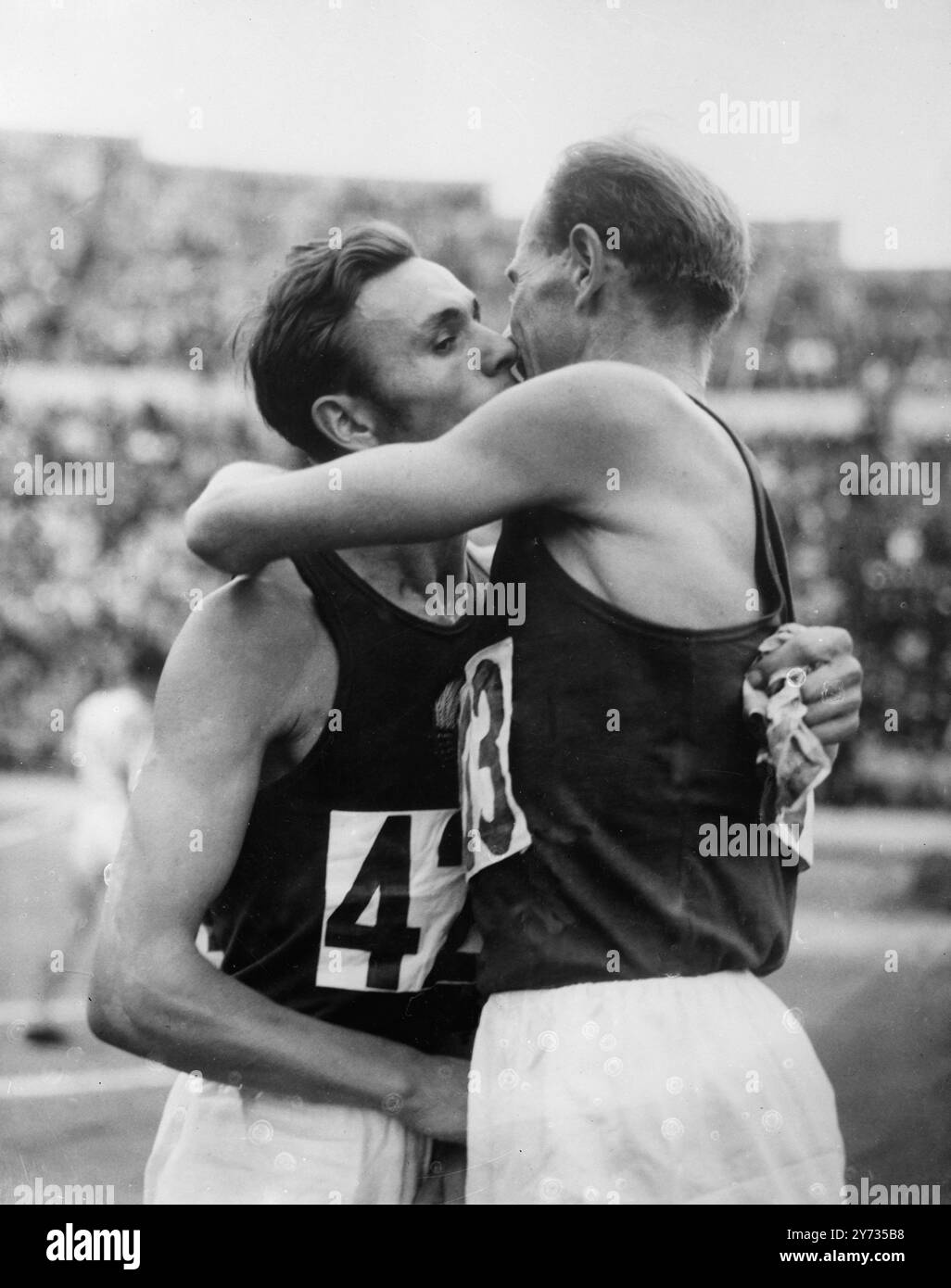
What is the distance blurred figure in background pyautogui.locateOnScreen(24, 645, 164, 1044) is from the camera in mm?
2037

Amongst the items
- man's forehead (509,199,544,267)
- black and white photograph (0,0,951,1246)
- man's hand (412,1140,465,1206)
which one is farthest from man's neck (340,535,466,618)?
man's hand (412,1140,465,1206)

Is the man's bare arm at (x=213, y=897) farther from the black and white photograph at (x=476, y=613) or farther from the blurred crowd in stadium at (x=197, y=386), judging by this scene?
the blurred crowd in stadium at (x=197, y=386)

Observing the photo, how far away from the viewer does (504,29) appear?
82.1 inches

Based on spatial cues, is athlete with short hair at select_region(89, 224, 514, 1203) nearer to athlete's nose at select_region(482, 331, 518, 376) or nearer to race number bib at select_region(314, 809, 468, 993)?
race number bib at select_region(314, 809, 468, 993)

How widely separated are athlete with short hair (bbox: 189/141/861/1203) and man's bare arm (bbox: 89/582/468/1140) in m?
0.12

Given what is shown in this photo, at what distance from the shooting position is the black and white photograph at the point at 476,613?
167cm

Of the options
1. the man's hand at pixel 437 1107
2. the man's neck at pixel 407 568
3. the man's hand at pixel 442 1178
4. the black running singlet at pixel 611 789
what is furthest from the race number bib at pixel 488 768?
the man's hand at pixel 442 1178

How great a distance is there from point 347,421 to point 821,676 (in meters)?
0.85

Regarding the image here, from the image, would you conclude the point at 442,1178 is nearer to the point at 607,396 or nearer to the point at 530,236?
the point at 607,396

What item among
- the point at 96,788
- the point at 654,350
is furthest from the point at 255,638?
the point at 654,350

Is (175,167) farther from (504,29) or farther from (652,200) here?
(652,200)

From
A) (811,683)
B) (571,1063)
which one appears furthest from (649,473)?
(571,1063)

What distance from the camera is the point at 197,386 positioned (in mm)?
2141

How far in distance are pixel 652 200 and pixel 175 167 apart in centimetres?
83
